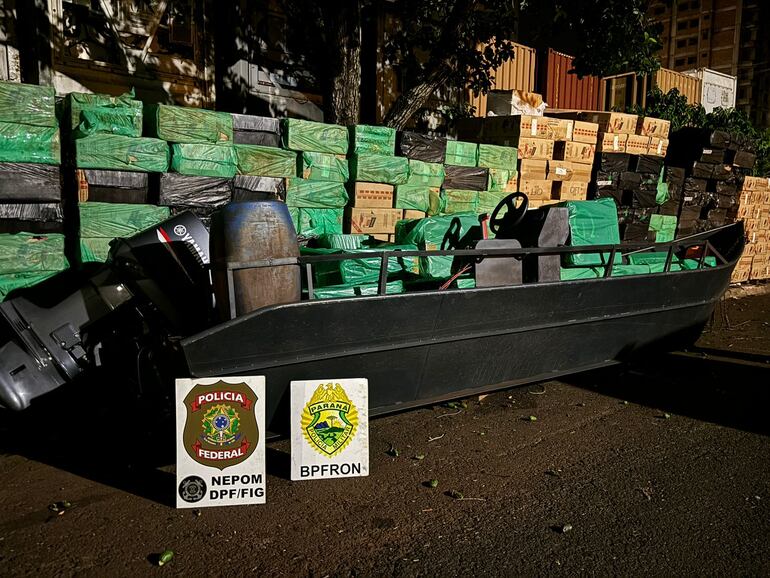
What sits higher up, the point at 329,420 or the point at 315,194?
the point at 315,194

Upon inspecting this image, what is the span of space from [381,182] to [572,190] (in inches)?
142

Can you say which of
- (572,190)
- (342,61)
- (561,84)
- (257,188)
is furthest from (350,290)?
(561,84)

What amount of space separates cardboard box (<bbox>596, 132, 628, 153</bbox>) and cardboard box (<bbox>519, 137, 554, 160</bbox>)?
1077 millimetres

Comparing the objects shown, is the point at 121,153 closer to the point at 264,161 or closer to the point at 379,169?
the point at 264,161

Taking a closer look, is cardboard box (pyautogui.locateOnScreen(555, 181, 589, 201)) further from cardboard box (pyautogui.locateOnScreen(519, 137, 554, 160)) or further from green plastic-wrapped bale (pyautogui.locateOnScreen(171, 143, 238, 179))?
green plastic-wrapped bale (pyautogui.locateOnScreen(171, 143, 238, 179))

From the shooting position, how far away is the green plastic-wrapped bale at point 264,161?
636cm

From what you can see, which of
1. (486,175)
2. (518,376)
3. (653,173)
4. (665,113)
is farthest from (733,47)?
(518,376)

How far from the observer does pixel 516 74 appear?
14.5 metres

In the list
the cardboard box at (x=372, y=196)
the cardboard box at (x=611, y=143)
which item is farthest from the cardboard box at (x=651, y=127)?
Answer: the cardboard box at (x=372, y=196)

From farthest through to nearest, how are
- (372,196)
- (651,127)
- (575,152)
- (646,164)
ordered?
(651,127)
(646,164)
(575,152)
(372,196)

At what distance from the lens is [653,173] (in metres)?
9.87

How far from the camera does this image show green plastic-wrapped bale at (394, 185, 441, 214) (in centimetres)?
747

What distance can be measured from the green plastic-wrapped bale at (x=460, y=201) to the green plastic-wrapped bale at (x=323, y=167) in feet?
4.85

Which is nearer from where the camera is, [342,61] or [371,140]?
[371,140]
